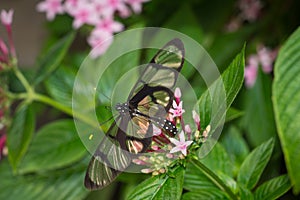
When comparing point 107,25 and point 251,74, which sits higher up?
point 107,25

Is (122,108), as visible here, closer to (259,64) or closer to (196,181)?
(196,181)

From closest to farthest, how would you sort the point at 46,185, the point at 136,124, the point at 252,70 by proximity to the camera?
the point at 136,124 < the point at 46,185 < the point at 252,70

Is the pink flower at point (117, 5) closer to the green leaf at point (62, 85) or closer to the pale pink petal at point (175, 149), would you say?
the green leaf at point (62, 85)

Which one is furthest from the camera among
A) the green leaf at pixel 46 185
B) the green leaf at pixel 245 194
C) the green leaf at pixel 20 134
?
the green leaf at pixel 46 185

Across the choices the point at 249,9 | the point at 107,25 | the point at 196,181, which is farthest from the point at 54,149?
the point at 249,9

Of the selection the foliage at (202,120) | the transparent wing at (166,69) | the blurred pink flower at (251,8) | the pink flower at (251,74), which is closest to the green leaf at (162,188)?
the foliage at (202,120)

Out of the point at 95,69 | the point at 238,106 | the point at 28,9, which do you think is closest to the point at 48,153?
the point at 95,69
